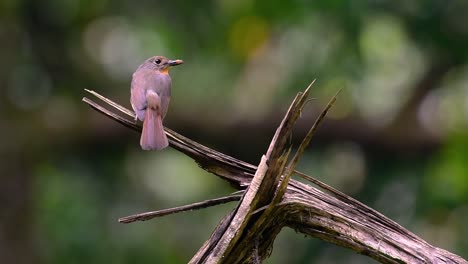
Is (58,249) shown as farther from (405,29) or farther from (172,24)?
(405,29)

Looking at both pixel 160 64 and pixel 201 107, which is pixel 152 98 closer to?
pixel 160 64

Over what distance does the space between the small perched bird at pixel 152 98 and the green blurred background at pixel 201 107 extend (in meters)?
2.87

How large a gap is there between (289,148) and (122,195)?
7336 millimetres

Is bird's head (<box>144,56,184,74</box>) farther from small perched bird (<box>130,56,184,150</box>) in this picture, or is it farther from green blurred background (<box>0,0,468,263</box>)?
green blurred background (<box>0,0,468,263</box>)

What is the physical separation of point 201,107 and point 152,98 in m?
4.58

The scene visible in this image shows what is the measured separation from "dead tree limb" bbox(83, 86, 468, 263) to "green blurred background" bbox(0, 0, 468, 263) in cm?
535

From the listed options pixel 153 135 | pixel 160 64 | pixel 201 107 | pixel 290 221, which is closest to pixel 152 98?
pixel 160 64

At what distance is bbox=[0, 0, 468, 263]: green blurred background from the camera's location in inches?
349

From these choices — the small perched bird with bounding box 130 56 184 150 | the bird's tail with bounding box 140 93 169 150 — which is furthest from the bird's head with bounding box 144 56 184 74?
the bird's tail with bounding box 140 93 169 150

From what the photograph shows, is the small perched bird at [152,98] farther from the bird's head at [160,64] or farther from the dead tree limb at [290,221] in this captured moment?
the dead tree limb at [290,221]

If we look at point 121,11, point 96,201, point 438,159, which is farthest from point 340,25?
point 96,201

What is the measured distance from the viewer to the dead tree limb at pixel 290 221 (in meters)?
2.94

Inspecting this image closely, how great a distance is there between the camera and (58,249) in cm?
1018

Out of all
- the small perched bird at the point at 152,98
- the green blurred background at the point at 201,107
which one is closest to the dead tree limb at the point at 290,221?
the small perched bird at the point at 152,98
